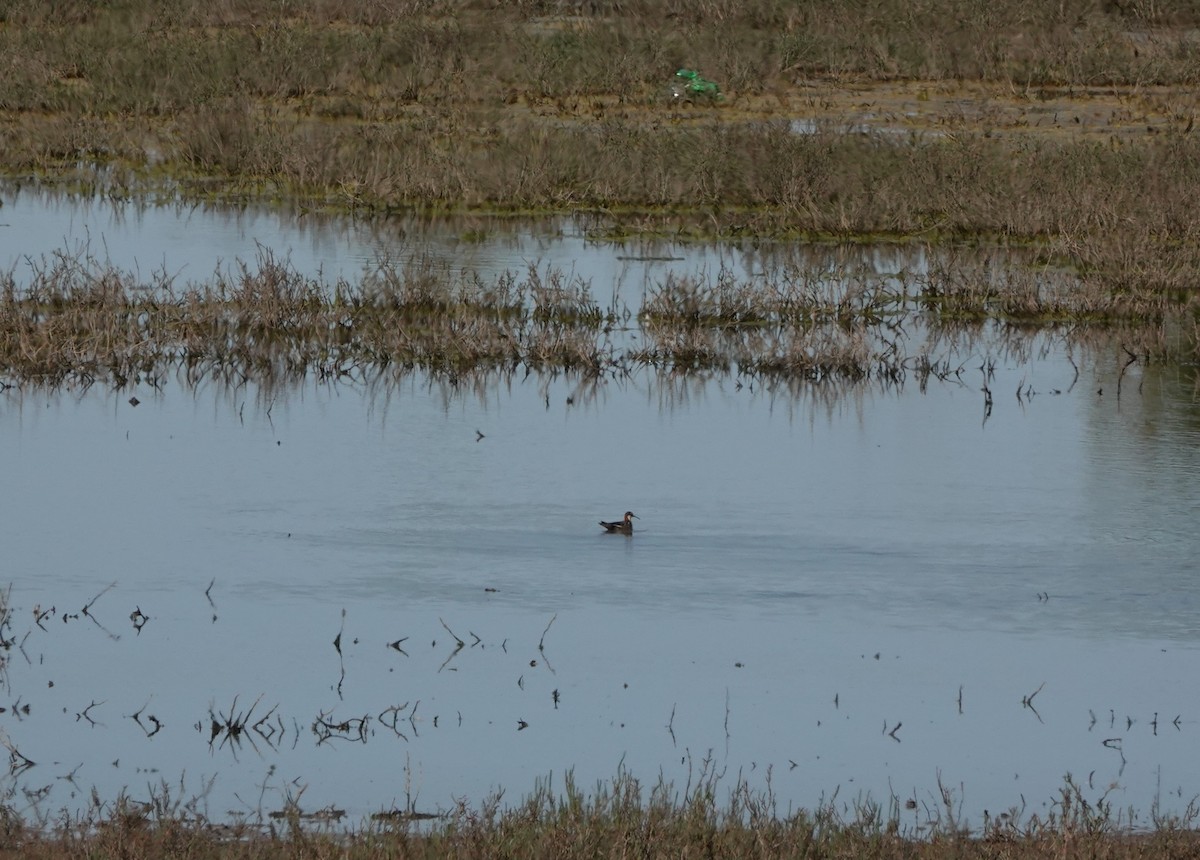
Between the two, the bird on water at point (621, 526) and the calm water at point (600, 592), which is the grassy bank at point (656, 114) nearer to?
the calm water at point (600, 592)

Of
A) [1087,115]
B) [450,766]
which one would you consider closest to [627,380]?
[450,766]

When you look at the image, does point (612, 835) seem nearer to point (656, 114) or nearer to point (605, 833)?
point (605, 833)

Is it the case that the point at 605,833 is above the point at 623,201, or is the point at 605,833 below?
above

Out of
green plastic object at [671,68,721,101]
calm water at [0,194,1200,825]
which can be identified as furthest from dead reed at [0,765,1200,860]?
green plastic object at [671,68,721,101]

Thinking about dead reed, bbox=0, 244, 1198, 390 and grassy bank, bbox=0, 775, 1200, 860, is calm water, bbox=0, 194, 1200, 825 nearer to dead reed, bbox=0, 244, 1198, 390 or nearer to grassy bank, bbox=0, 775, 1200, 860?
grassy bank, bbox=0, 775, 1200, 860

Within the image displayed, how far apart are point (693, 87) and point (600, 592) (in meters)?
20.9

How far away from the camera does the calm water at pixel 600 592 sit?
8.95 m

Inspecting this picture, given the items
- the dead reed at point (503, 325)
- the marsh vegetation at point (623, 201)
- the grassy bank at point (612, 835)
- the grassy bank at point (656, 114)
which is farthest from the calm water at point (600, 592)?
the grassy bank at point (656, 114)

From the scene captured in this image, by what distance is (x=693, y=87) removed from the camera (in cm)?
3141

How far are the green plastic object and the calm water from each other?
1475 cm

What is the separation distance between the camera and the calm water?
29.4ft


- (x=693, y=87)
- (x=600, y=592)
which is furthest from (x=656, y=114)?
(x=600, y=592)

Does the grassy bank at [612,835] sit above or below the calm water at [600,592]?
above

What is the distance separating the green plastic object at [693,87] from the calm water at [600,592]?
581 inches
